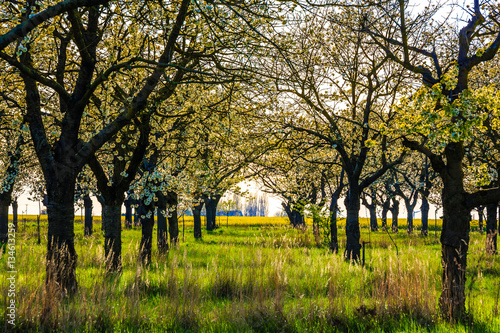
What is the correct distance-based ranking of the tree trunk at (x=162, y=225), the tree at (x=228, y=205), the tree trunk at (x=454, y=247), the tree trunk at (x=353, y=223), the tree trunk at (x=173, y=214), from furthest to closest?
1. the tree at (x=228, y=205)
2. the tree trunk at (x=173, y=214)
3. the tree trunk at (x=162, y=225)
4. the tree trunk at (x=353, y=223)
5. the tree trunk at (x=454, y=247)

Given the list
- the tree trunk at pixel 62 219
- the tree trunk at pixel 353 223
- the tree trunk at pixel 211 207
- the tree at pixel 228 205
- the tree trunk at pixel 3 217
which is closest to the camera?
the tree trunk at pixel 62 219

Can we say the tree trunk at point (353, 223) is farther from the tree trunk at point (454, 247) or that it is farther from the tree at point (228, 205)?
the tree at point (228, 205)

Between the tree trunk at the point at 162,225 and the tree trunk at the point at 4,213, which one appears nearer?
the tree trunk at the point at 162,225

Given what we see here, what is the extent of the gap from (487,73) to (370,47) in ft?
16.2

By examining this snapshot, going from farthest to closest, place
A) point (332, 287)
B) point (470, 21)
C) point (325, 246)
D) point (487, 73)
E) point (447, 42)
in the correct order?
1. point (325, 246)
2. point (487, 73)
3. point (447, 42)
4. point (470, 21)
5. point (332, 287)

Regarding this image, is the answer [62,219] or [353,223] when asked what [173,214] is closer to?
[353,223]

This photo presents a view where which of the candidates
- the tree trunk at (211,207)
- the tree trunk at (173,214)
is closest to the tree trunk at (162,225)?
the tree trunk at (173,214)

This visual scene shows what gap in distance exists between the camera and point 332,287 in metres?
5.98

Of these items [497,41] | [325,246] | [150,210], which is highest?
[497,41]

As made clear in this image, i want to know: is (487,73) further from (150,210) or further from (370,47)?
(150,210)

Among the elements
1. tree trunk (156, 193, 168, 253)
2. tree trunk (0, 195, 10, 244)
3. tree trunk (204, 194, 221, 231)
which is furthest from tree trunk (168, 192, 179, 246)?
tree trunk (204, 194, 221, 231)

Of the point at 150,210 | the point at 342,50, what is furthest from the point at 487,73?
the point at 150,210

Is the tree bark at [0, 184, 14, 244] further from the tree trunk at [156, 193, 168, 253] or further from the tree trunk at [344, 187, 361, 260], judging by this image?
the tree trunk at [344, 187, 361, 260]

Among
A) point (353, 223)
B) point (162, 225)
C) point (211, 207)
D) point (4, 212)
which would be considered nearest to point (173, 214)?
point (162, 225)
